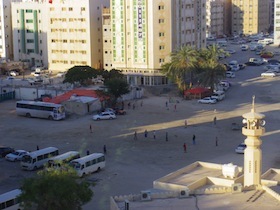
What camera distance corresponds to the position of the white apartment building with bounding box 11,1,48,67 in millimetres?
96812

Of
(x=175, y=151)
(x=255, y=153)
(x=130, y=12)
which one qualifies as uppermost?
(x=130, y=12)

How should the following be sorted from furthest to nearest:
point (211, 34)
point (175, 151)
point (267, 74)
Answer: point (211, 34)
point (267, 74)
point (175, 151)

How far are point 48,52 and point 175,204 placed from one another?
7317 centimetres

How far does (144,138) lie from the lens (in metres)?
46.2

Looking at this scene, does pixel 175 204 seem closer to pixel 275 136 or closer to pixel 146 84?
pixel 275 136

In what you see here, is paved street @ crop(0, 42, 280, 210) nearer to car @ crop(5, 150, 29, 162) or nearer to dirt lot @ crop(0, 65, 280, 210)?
dirt lot @ crop(0, 65, 280, 210)

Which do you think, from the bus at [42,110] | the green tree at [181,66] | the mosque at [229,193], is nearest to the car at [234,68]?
the green tree at [181,66]

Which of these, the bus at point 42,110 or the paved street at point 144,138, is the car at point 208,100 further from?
the bus at point 42,110

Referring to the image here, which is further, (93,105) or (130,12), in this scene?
(130,12)

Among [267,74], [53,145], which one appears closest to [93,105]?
[53,145]

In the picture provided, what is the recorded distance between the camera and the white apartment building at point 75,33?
286 feet

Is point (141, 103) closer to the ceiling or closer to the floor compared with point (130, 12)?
closer to the floor

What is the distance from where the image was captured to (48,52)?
92688 mm

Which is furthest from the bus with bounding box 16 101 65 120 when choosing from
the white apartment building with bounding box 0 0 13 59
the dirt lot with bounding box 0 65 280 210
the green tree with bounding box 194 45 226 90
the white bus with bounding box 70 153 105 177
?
the white apartment building with bounding box 0 0 13 59
